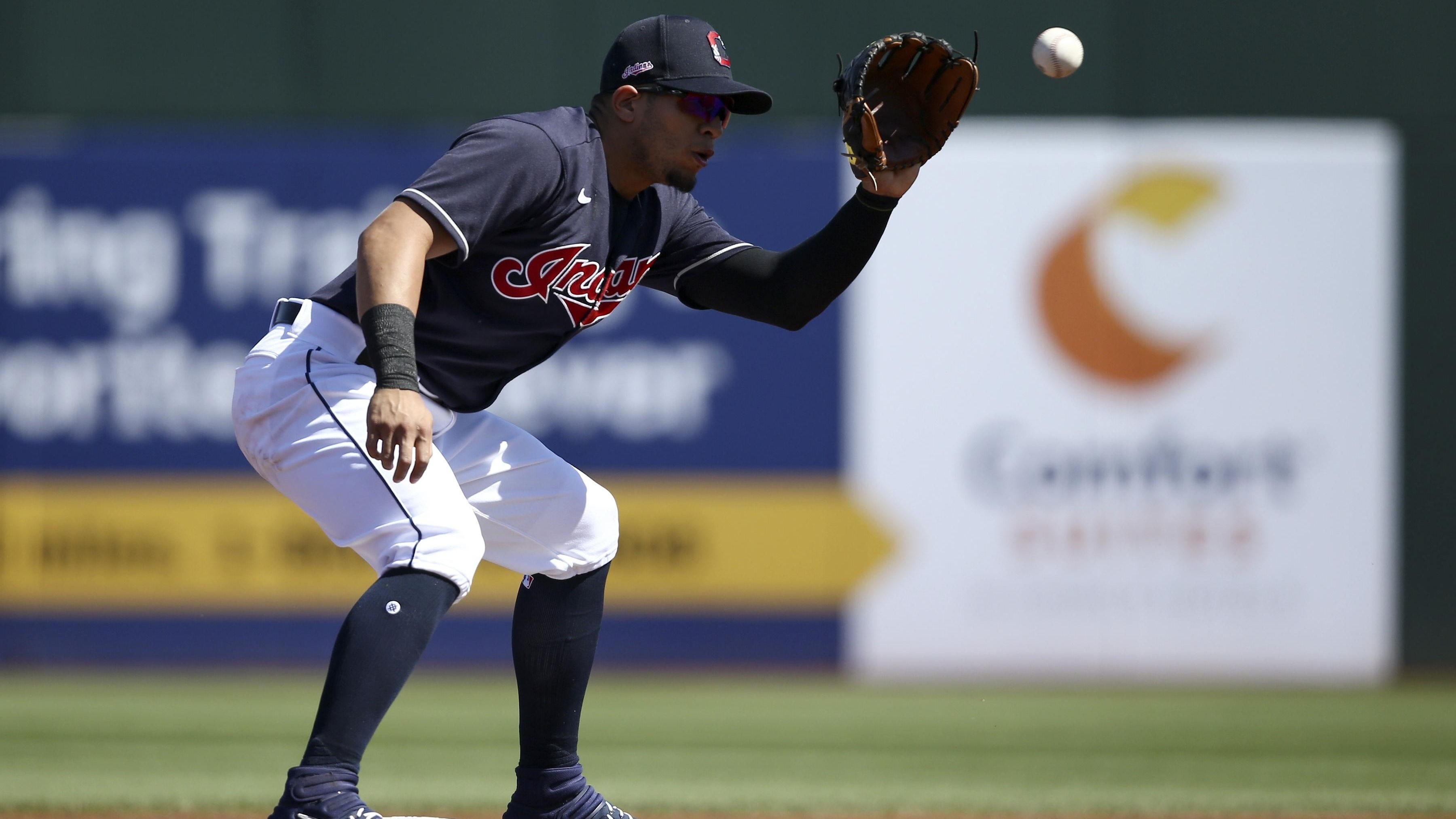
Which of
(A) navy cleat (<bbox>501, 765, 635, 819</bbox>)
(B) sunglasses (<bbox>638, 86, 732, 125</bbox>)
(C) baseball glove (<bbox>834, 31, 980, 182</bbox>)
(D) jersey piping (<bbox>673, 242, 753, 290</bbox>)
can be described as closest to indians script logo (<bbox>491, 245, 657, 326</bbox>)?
(D) jersey piping (<bbox>673, 242, 753, 290</bbox>)

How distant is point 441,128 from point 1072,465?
339cm

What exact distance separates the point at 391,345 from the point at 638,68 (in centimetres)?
75

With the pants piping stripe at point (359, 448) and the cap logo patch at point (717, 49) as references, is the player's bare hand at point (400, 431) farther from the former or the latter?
the cap logo patch at point (717, 49)

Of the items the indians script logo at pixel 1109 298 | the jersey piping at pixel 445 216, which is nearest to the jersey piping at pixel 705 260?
the jersey piping at pixel 445 216

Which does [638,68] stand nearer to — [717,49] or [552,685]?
[717,49]

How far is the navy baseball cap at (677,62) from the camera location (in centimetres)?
276

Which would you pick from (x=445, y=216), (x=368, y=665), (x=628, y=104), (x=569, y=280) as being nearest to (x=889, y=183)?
(x=628, y=104)

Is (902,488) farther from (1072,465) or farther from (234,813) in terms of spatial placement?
(234,813)

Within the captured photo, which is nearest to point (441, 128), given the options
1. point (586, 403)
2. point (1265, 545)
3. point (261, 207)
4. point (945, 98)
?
point (261, 207)

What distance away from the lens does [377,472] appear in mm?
2508

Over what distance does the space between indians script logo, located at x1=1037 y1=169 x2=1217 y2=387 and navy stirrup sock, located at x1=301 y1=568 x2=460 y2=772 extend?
5.24 meters

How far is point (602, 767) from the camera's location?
186 inches

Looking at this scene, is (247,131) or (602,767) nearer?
(602,767)

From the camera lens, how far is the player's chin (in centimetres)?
285
